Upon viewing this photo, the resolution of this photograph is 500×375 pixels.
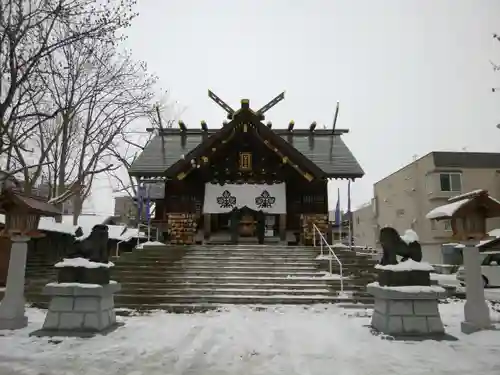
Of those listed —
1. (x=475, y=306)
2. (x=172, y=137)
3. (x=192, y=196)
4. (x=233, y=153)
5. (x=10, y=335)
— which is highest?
(x=172, y=137)

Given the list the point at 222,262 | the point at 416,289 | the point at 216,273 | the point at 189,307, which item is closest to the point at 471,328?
the point at 416,289

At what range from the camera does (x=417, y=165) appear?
2866cm

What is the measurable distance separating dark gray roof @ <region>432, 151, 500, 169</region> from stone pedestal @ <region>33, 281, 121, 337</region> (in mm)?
24808

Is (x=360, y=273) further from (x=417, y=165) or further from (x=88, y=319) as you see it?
(x=417, y=165)

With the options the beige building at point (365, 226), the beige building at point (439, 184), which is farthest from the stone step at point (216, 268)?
the beige building at point (365, 226)

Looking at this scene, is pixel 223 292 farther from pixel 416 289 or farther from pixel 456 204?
pixel 456 204

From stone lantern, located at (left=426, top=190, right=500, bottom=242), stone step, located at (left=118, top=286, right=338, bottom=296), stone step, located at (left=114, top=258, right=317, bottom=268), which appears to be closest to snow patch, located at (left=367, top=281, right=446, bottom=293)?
stone lantern, located at (left=426, top=190, right=500, bottom=242)

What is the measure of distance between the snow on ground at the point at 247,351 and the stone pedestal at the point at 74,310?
36 cm

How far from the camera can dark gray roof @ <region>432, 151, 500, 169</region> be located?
2620cm

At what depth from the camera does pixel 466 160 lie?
86.9 feet

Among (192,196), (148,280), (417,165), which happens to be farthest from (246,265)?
(417,165)

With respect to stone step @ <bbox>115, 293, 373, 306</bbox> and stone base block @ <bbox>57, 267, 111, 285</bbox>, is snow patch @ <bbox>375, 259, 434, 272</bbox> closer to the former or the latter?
stone step @ <bbox>115, 293, 373, 306</bbox>

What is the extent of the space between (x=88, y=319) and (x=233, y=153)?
39.0 ft

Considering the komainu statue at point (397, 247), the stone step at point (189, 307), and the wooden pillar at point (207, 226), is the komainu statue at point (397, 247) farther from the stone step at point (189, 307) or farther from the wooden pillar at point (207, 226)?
the wooden pillar at point (207, 226)
